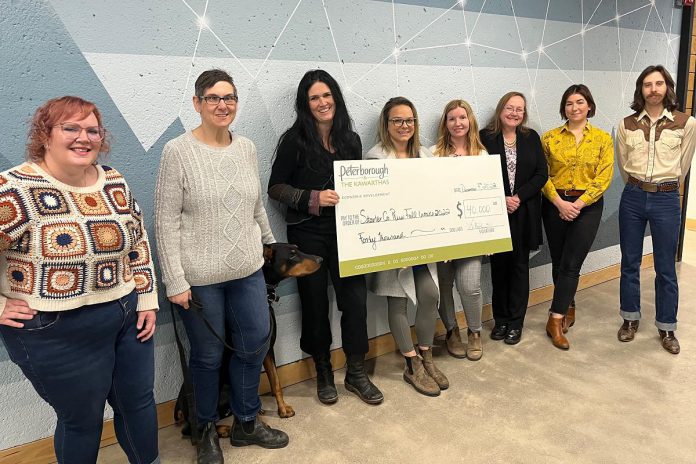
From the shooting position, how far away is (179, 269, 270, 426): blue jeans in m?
1.78

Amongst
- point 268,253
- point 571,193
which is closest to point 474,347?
point 571,193

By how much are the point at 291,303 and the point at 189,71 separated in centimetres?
121

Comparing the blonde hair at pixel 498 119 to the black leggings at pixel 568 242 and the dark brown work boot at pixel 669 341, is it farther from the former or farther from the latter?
the dark brown work boot at pixel 669 341

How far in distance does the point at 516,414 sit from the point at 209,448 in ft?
4.50

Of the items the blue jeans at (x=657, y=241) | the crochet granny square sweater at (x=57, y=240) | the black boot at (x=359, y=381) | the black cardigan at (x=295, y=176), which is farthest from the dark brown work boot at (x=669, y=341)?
the crochet granny square sweater at (x=57, y=240)

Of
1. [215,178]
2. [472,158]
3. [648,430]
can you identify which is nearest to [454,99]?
[472,158]

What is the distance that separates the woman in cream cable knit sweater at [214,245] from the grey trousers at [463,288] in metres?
1.21

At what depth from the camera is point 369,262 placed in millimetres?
2193

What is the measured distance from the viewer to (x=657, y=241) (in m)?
2.77

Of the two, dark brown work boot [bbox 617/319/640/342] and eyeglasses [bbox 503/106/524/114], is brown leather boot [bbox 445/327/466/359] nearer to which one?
dark brown work boot [bbox 617/319/640/342]

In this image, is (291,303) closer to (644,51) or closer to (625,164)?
(625,164)

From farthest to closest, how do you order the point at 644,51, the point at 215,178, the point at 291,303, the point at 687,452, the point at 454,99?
the point at 644,51 → the point at 454,99 → the point at 291,303 → the point at 687,452 → the point at 215,178

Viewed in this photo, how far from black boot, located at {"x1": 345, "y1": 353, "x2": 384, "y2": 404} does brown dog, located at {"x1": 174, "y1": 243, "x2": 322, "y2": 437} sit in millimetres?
335

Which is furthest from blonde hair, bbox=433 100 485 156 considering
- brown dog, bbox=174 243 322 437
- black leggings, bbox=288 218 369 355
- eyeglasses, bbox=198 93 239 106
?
eyeglasses, bbox=198 93 239 106
